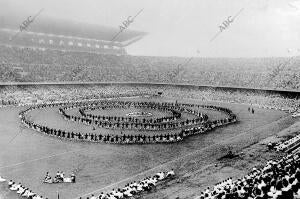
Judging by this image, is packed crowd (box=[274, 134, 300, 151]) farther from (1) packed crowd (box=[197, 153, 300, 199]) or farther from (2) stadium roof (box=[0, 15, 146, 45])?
(2) stadium roof (box=[0, 15, 146, 45])

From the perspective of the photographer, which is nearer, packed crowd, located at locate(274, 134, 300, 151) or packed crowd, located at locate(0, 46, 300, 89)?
packed crowd, located at locate(274, 134, 300, 151)

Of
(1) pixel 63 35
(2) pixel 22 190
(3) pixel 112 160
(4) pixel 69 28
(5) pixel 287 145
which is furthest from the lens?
(1) pixel 63 35

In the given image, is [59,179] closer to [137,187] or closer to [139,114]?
[137,187]

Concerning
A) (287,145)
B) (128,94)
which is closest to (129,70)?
(128,94)

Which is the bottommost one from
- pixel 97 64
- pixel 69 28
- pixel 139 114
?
pixel 139 114

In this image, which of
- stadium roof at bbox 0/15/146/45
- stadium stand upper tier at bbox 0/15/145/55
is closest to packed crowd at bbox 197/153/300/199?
stadium stand upper tier at bbox 0/15/145/55

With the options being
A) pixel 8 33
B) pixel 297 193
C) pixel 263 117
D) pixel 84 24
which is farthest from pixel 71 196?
pixel 84 24

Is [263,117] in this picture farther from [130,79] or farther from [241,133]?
[130,79]
